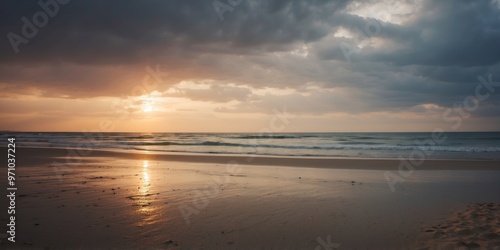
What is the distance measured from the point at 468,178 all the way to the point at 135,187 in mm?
15123

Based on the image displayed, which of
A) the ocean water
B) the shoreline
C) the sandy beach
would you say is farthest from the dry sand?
the ocean water

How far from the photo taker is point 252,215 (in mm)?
7637

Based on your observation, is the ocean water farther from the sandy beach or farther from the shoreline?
the sandy beach

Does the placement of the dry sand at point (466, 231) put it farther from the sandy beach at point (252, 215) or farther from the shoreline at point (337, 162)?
the shoreline at point (337, 162)

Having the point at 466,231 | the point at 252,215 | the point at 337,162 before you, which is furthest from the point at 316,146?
the point at 466,231

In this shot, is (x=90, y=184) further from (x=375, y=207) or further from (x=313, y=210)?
(x=375, y=207)

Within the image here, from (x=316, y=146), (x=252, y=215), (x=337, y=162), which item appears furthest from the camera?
(x=316, y=146)

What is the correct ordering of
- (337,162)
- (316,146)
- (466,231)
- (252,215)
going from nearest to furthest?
(466,231)
(252,215)
(337,162)
(316,146)

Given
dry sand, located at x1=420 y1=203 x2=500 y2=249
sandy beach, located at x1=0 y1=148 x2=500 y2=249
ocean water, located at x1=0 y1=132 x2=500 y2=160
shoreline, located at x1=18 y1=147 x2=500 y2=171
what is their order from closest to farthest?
dry sand, located at x1=420 y1=203 x2=500 y2=249, sandy beach, located at x1=0 y1=148 x2=500 y2=249, shoreline, located at x1=18 y1=147 x2=500 y2=171, ocean water, located at x1=0 y1=132 x2=500 y2=160

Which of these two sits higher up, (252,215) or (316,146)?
(316,146)

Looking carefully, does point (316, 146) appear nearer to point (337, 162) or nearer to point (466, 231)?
point (337, 162)

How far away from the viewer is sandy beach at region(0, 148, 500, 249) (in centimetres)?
586

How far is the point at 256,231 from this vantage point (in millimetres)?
6449

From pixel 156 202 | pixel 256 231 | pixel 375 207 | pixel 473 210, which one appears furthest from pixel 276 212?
pixel 473 210
